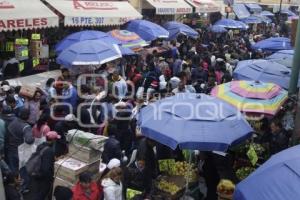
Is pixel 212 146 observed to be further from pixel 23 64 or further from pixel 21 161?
pixel 23 64

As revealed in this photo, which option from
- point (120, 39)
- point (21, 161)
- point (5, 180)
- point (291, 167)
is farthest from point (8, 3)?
point (291, 167)

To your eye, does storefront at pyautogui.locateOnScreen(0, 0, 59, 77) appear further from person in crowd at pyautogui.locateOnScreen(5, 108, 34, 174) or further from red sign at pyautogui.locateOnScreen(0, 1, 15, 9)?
person in crowd at pyautogui.locateOnScreen(5, 108, 34, 174)

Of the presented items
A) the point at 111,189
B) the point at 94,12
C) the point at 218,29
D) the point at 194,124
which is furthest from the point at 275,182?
the point at 218,29

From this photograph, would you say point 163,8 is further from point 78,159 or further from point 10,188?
point 10,188

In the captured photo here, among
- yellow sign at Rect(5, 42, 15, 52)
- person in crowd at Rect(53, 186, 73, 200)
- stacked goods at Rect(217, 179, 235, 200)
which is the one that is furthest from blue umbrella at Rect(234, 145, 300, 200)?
yellow sign at Rect(5, 42, 15, 52)

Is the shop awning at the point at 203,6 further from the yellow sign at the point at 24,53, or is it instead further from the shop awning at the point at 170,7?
the yellow sign at the point at 24,53

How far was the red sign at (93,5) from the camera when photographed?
14523mm

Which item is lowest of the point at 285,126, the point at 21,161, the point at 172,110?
the point at 21,161

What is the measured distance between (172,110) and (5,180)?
2.50m

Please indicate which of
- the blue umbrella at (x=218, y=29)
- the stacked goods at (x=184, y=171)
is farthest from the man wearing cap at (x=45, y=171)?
the blue umbrella at (x=218, y=29)

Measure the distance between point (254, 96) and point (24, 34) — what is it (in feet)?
27.4

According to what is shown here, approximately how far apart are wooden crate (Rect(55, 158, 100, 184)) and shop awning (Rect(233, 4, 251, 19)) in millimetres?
24000

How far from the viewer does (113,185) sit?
18.3ft

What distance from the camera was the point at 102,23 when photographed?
15008mm
